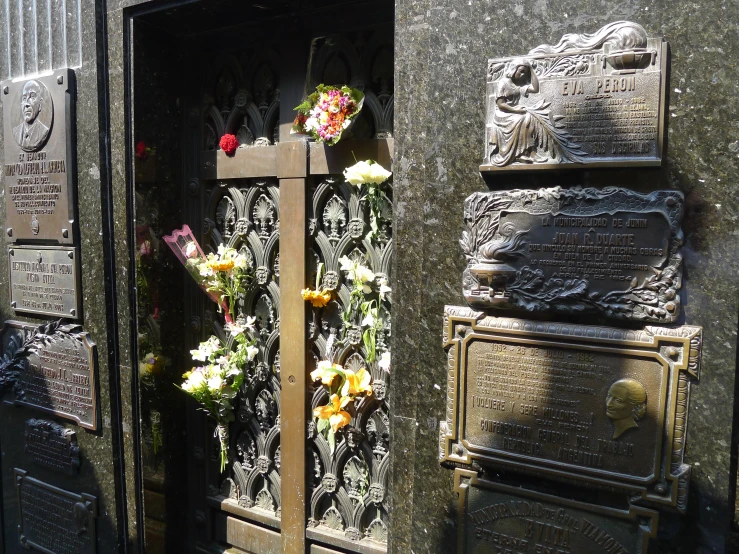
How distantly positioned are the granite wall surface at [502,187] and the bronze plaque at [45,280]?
2.20 metres

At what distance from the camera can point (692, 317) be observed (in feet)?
7.27

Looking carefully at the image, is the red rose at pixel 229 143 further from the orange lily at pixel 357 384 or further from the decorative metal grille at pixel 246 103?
the orange lily at pixel 357 384

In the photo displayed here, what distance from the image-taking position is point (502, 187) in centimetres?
252

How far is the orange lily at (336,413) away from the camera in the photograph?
329 centimetres

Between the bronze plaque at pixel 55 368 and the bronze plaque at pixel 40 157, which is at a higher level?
the bronze plaque at pixel 40 157

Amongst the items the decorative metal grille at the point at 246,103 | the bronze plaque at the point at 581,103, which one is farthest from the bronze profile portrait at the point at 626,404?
the decorative metal grille at the point at 246,103

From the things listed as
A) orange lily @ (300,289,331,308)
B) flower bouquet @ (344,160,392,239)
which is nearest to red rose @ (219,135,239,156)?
flower bouquet @ (344,160,392,239)

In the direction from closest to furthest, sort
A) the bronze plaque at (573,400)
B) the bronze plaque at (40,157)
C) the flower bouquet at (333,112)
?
the bronze plaque at (573,400), the flower bouquet at (333,112), the bronze plaque at (40,157)

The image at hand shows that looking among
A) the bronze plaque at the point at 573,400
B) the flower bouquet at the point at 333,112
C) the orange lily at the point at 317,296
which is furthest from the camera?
the orange lily at the point at 317,296

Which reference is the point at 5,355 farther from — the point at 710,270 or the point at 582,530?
the point at 710,270

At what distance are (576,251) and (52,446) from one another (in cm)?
349

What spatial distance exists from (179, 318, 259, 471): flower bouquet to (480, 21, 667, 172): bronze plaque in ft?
6.38

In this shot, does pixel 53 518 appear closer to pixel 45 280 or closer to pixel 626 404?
pixel 45 280

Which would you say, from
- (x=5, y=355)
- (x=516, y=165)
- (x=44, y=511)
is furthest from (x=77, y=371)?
(x=516, y=165)
